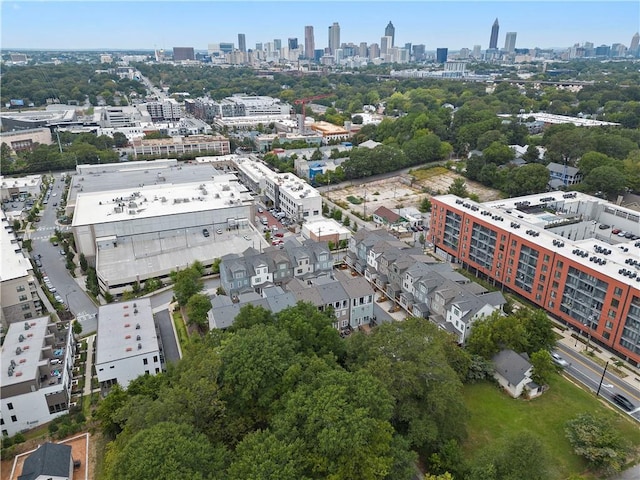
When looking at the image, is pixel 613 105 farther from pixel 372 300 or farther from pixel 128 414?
pixel 128 414

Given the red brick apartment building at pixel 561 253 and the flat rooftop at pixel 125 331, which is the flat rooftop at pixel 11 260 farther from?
the red brick apartment building at pixel 561 253

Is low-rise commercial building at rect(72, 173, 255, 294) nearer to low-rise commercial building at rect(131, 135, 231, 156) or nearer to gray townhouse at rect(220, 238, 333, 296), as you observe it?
gray townhouse at rect(220, 238, 333, 296)

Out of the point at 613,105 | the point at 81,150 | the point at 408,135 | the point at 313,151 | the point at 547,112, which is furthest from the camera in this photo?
the point at 547,112

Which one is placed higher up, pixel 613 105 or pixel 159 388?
pixel 613 105

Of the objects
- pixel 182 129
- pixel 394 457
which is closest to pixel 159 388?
pixel 394 457

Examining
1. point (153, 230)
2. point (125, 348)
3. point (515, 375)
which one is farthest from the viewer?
point (153, 230)

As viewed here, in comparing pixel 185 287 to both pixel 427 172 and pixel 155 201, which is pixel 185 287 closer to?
pixel 155 201

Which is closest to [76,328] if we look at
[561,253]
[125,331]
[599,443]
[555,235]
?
[125,331]
